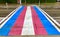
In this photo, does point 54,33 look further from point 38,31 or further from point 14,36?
point 14,36

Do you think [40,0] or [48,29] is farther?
[40,0]

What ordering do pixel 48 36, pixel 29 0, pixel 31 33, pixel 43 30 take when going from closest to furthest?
1. pixel 48 36
2. pixel 31 33
3. pixel 43 30
4. pixel 29 0

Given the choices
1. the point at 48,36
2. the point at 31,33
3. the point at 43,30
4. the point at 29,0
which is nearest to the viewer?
the point at 48,36

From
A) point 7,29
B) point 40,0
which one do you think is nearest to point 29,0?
point 40,0

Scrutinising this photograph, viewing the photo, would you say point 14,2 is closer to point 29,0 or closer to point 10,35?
point 29,0

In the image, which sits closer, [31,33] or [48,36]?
[48,36]

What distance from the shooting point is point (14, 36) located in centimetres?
746

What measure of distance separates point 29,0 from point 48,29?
2265 centimetres

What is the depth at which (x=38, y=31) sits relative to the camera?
8211 millimetres

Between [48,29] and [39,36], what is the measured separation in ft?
4.08

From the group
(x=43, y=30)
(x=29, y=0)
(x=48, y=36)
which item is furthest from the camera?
(x=29, y=0)

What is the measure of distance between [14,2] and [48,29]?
23165 millimetres

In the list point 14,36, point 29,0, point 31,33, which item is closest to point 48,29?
point 31,33

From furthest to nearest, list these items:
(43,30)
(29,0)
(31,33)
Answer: (29,0) < (43,30) < (31,33)
